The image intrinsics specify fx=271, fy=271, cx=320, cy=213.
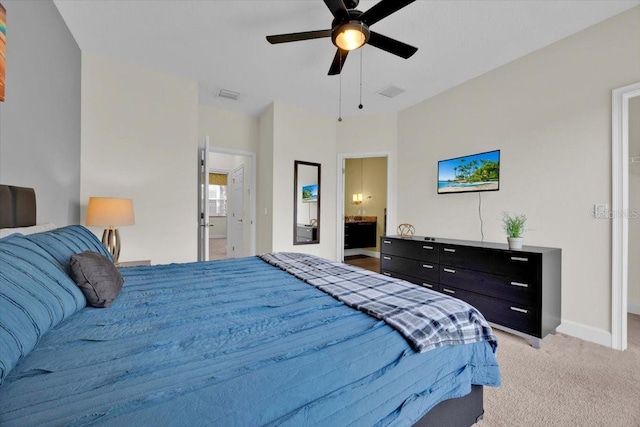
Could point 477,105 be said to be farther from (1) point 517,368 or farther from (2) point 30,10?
(2) point 30,10

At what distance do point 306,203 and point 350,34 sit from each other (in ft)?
9.06

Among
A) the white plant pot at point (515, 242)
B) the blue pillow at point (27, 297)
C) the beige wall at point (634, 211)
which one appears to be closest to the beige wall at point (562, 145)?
the white plant pot at point (515, 242)

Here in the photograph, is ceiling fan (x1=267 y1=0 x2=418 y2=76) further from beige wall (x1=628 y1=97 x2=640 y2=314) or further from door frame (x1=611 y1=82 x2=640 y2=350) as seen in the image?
beige wall (x1=628 y1=97 x2=640 y2=314)

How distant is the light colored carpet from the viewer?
149 centimetres

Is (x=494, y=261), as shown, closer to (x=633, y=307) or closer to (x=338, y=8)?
(x=633, y=307)

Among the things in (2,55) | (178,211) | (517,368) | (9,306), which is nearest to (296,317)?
(9,306)

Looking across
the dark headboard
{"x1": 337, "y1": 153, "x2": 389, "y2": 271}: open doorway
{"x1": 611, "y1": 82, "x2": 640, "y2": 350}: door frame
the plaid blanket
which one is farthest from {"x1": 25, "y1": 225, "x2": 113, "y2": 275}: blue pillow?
{"x1": 337, "y1": 153, "x2": 389, "y2": 271}: open doorway

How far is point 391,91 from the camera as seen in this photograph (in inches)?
144

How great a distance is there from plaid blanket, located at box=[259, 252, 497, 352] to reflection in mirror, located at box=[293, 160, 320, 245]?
2.67 meters

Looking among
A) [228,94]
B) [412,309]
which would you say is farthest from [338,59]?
[412,309]

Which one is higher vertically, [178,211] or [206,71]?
[206,71]

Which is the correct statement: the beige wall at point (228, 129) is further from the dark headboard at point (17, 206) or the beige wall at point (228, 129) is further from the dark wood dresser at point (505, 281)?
the dark wood dresser at point (505, 281)

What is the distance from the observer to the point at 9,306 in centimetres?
78

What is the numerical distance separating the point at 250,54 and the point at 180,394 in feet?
10.3
